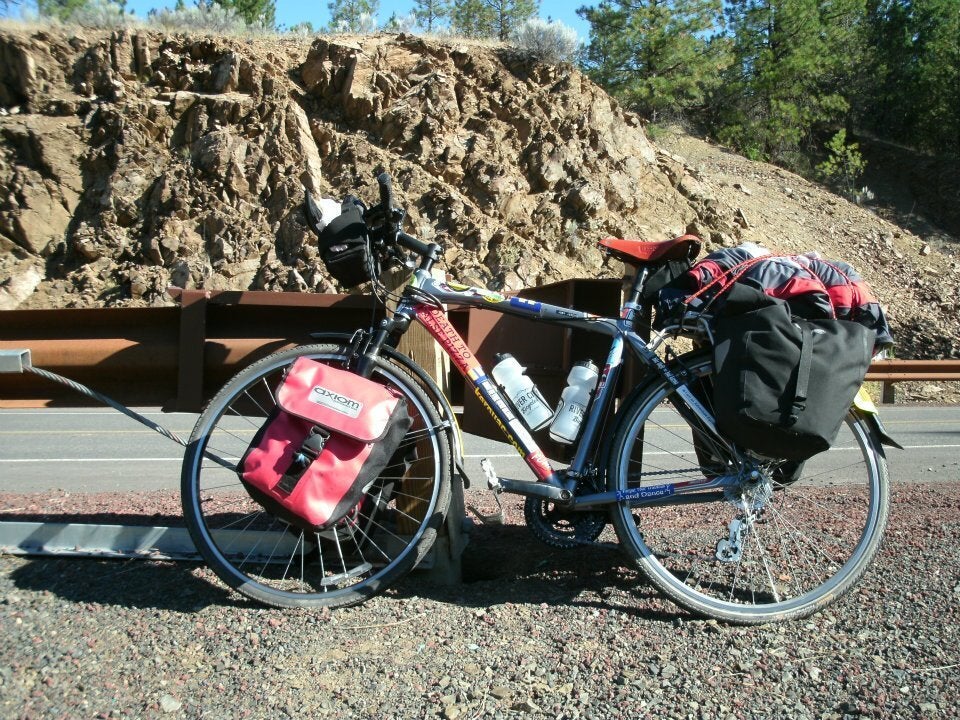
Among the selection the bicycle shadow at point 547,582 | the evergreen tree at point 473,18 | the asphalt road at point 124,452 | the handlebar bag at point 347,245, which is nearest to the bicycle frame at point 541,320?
the handlebar bag at point 347,245

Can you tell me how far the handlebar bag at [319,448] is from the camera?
3291 mm

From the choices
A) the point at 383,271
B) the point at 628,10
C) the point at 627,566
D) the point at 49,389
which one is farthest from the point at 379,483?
the point at 628,10

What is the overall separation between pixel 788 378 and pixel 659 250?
0.82 meters

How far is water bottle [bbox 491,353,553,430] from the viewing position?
3.57m

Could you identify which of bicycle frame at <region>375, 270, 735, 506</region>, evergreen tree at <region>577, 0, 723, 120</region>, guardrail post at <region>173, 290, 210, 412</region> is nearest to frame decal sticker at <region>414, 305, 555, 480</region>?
bicycle frame at <region>375, 270, 735, 506</region>

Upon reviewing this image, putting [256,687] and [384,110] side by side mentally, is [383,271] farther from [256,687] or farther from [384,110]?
[384,110]

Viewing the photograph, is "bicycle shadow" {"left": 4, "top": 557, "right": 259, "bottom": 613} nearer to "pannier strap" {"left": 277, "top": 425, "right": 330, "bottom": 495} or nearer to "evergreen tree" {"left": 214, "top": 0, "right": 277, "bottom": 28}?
"pannier strap" {"left": 277, "top": 425, "right": 330, "bottom": 495}

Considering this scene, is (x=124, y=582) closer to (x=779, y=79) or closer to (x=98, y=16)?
(x=98, y=16)

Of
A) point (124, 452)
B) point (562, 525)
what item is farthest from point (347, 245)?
point (124, 452)

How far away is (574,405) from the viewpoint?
3562 mm

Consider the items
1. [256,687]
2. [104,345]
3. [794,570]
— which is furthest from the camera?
[104,345]

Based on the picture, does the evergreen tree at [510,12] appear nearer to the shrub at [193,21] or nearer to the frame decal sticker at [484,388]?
the shrub at [193,21]

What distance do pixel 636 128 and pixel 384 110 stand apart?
7.08 meters

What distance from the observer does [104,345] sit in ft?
13.5
